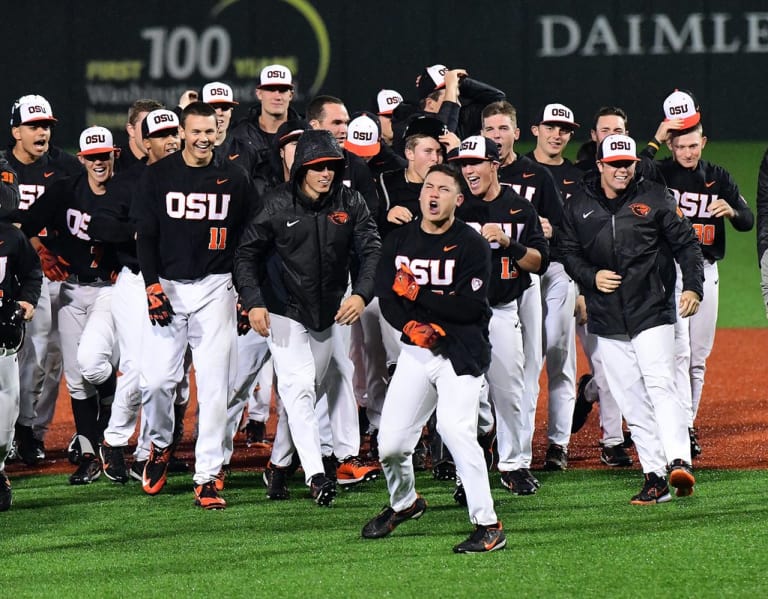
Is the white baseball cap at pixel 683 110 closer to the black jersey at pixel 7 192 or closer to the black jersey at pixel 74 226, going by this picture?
the black jersey at pixel 74 226

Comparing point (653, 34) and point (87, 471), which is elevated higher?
point (653, 34)

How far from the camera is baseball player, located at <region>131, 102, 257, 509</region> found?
7.81 m

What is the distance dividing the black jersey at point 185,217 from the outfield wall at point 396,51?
12.2 metres

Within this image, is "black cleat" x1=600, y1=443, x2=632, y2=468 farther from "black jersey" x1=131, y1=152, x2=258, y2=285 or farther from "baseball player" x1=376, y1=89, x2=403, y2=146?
"baseball player" x1=376, y1=89, x2=403, y2=146

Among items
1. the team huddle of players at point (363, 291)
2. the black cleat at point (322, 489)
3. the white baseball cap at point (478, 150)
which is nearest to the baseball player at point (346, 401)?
the team huddle of players at point (363, 291)

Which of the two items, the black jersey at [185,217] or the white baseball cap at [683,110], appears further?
the white baseball cap at [683,110]

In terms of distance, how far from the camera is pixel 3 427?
768cm

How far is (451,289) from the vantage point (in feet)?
22.1

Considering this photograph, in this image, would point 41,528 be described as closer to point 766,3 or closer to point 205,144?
point 205,144

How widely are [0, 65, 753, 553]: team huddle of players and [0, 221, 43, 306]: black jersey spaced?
Result: 0.04 feet

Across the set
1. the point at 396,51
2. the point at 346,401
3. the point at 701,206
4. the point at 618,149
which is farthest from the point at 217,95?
the point at 396,51

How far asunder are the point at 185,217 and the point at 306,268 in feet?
2.48

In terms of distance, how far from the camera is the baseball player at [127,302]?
8.48 metres

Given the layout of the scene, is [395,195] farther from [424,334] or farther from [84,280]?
[424,334]
